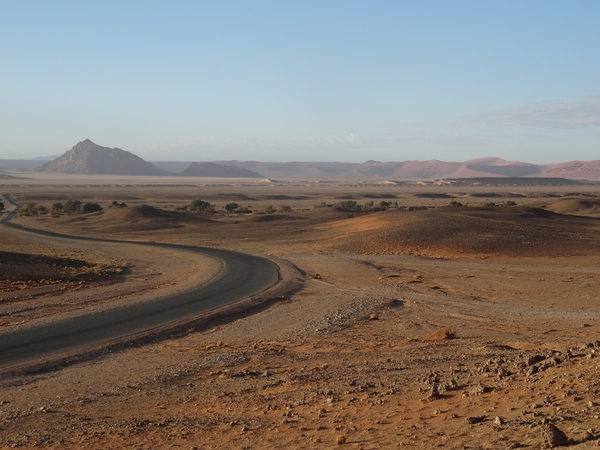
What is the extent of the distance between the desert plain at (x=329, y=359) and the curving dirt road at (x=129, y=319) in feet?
1.92

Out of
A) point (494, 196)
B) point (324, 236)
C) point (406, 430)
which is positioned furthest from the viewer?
point (494, 196)

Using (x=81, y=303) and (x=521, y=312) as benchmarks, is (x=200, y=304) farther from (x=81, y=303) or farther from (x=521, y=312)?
(x=521, y=312)

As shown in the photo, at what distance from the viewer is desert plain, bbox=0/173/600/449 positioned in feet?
30.1

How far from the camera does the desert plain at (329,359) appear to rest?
916 centimetres

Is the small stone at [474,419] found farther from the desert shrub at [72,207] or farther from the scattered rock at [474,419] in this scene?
the desert shrub at [72,207]

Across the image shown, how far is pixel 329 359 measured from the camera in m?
14.5

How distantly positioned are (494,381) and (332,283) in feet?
60.6

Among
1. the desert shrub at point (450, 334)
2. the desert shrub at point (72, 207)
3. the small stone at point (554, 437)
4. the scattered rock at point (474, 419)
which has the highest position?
the small stone at point (554, 437)

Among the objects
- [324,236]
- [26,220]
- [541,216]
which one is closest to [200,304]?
[324,236]

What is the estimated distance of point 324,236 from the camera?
164 feet

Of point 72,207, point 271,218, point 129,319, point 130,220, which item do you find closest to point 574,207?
point 271,218

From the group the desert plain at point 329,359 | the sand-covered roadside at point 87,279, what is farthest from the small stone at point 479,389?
the sand-covered roadside at point 87,279

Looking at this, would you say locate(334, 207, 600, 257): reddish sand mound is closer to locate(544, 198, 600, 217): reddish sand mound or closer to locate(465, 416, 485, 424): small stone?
locate(465, 416, 485, 424): small stone

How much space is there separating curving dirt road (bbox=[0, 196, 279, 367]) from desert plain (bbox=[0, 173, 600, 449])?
1.92 feet
